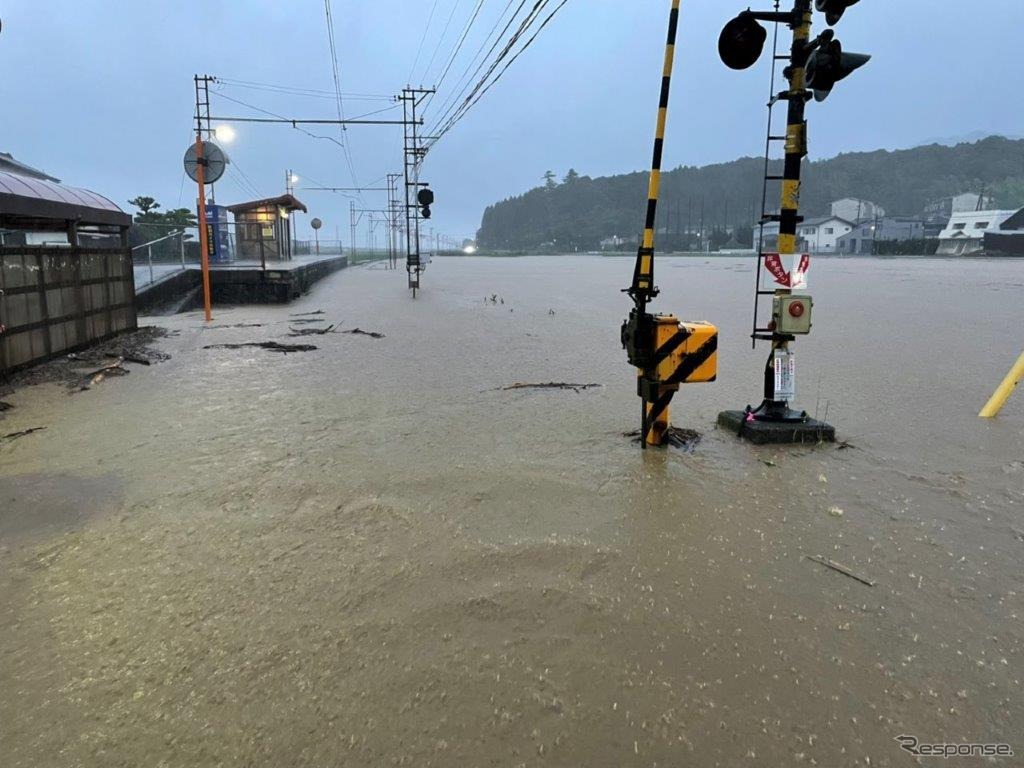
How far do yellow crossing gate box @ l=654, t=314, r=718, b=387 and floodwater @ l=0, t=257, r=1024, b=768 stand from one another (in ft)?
2.37

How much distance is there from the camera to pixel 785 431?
18.9 ft

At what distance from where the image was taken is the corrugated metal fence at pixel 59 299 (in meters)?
8.21

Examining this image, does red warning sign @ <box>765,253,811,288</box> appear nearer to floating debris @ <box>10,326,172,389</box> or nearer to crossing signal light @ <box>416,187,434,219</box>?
floating debris @ <box>10,326,172,389</box>

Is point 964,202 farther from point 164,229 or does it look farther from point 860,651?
point 860,651

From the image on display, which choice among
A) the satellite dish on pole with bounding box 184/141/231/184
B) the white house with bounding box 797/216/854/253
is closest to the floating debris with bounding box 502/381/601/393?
the satellite dish on pole with bounding box 184/141/231/184

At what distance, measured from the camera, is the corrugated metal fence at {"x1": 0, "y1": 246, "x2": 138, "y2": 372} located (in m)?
8.21

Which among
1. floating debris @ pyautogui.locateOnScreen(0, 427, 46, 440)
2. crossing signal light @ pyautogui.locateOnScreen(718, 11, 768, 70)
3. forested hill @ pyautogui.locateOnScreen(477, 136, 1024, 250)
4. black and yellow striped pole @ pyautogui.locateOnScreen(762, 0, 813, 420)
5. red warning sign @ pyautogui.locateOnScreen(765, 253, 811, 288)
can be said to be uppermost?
forested hill @ pyautogui.locateOnScreen(477, 136, 1024, 250)

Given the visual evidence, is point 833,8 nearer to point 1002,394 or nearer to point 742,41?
point 742,41

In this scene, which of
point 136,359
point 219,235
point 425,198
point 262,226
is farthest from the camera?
point 262,226

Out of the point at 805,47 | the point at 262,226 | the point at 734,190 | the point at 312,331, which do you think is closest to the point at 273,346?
the point at 312,331

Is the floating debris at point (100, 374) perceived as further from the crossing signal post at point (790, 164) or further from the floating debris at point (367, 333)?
the crossing signal post at point (790, 164)

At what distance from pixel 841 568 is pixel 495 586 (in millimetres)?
1833

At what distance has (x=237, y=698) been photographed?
2566 mm

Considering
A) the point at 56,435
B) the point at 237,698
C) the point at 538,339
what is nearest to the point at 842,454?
the point at 237,698
